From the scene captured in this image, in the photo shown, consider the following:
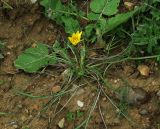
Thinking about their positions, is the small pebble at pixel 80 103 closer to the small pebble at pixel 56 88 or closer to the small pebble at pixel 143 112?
the small pebble at pixel 56 88

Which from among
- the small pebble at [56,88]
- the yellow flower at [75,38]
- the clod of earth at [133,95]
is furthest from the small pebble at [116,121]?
the yellow flower at [75,38]

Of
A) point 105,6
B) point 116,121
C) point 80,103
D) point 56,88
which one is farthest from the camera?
point 105,6

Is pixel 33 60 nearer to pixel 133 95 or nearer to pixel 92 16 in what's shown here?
pixel 92 16

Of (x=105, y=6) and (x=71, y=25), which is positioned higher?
(x=105, y=6)

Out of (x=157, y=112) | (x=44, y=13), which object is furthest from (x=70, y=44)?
(x=157, y=112)

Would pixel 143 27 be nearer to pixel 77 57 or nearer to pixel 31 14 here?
pixel 77 57

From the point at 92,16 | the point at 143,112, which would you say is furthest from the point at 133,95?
the point at 92,16
